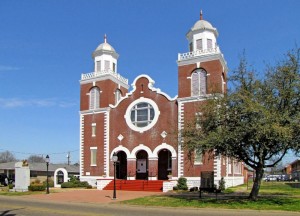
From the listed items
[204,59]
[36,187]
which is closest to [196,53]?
[204,59]

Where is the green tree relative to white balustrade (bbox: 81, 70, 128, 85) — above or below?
below

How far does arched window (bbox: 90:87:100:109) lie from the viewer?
4466cm

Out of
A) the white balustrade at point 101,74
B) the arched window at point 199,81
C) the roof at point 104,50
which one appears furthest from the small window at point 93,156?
the arched window at point 199,81

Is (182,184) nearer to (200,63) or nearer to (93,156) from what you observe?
(200,63)

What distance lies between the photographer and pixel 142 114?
135ft

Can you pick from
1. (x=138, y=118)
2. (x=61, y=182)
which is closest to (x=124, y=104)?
(x=138, y=118)

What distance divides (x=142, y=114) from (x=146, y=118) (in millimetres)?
722

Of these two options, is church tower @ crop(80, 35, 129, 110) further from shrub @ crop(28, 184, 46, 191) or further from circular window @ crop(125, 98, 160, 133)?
shrub @ crop(28, 184, 46, 191)

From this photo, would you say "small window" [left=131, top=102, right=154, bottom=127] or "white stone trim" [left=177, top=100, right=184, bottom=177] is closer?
"white stone trim" [left=177, top=100, right=184, bottom=177]

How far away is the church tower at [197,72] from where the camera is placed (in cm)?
3666

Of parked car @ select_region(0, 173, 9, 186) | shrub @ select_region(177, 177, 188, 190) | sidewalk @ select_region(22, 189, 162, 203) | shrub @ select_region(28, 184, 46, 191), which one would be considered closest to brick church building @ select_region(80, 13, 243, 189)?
shrub @ select_region(177, 177, 188, 190)

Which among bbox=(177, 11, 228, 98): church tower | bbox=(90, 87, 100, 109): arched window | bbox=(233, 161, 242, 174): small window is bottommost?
bbox=(233, 161, 242, 174): small window

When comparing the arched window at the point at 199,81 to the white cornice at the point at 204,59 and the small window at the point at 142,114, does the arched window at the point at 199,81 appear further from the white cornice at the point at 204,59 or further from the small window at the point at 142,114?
the small window at the point at 142,114

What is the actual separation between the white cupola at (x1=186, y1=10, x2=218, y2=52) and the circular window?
289 inches
